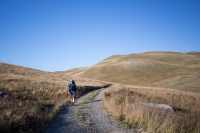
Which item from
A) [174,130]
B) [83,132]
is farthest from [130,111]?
[83,132]

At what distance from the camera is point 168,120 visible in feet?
24.1

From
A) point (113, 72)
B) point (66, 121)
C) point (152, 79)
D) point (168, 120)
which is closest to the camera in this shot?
point (168, 120)

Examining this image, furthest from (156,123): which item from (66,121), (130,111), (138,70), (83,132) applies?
(138,70)

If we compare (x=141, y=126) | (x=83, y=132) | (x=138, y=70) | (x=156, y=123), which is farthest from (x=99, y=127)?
(x=138, y=70)

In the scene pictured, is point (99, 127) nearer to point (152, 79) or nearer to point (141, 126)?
point (141, 126)

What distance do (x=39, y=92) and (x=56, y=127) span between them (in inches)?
447

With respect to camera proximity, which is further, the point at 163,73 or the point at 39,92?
the point at 163,73

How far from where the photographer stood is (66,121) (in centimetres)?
847

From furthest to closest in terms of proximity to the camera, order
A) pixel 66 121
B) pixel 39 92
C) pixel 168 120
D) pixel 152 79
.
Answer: pixel 152 79
pixel 39 92
pixel 66 121
pixel 168 120

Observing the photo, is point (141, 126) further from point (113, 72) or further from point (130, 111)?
point (113, 72)

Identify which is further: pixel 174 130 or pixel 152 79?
pixel 152 79

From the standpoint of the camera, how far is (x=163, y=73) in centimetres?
8756

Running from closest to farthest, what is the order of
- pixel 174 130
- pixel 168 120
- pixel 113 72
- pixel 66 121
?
pixel 174 130 < pixel 168 120 < pixel 66 121 < pixel 113 72

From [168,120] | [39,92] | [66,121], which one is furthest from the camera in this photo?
[39,92]
